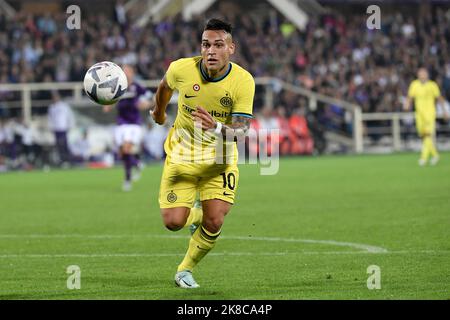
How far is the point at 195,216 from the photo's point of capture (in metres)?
10.4

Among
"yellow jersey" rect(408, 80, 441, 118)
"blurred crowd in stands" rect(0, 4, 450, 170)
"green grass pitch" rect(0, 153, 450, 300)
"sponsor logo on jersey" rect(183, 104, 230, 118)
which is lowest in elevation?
"green grass pitch" rect(0, 153, 450, 300)

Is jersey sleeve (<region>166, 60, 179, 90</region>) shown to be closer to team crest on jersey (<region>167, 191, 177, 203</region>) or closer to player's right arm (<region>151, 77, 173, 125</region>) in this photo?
player's right arm (<region>151, 77, 173, 125</region>)

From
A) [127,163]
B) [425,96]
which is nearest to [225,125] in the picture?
[127,163]

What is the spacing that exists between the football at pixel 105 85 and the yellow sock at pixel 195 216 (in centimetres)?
134

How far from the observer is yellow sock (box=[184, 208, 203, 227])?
10.3 meters

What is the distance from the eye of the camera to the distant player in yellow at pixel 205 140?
31.3 feet

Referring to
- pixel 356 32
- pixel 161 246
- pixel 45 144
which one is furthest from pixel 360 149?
pixel 161 246

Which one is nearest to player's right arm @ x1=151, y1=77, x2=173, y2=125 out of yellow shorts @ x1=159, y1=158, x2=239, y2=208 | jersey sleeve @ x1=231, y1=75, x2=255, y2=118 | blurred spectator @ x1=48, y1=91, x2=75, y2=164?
yellow shorts @ x1=159, y1=158, x2=239, y2=208

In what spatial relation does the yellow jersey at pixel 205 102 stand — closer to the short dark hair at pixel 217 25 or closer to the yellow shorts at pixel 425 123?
the short dark hair at pixel 217 25

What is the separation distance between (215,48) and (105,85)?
1.37m

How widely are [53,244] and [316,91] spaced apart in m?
26.7

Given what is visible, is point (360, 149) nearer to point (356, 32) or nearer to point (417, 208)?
point (356, 32)

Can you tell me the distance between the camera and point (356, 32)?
42.6m

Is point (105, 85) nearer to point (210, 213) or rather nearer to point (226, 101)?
point (226, 101)
